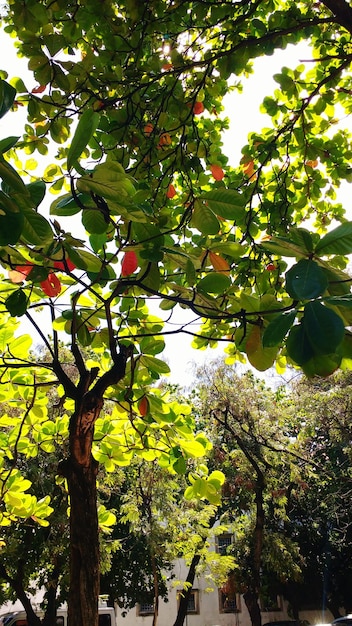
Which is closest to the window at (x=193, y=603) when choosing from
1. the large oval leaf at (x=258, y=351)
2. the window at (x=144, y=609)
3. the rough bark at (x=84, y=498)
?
the window at (x=144, y=609)

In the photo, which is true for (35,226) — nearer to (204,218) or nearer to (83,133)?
(83,133)

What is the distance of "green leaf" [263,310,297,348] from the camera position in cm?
70

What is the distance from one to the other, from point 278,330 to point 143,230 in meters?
0.42

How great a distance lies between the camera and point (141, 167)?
2482mm

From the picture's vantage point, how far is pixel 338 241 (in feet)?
2.49

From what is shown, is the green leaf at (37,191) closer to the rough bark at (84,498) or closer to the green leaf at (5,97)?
the green leaf at (5,97)

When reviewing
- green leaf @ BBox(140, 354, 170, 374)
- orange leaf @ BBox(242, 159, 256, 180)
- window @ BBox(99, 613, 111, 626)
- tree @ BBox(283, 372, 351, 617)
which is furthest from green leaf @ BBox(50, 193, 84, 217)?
window @ BBox(99, 613, 111, 626)

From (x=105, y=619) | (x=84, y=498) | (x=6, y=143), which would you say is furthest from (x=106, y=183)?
(x=105, y=619)

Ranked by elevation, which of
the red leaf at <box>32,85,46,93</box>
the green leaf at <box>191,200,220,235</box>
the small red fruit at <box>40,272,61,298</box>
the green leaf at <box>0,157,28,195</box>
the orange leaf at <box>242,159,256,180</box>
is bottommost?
the green leaf at <box>0,157,28,195</box>

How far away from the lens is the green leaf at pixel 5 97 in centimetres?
55

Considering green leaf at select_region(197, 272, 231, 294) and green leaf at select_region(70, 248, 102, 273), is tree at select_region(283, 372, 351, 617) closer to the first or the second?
green leaf at select_region(197, 272, 231, 294)

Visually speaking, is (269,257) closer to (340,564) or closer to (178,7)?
(178,7)

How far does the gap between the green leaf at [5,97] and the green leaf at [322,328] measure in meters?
0.48

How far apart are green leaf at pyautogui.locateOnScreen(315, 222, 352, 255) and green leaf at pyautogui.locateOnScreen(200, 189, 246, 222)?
247 mm
